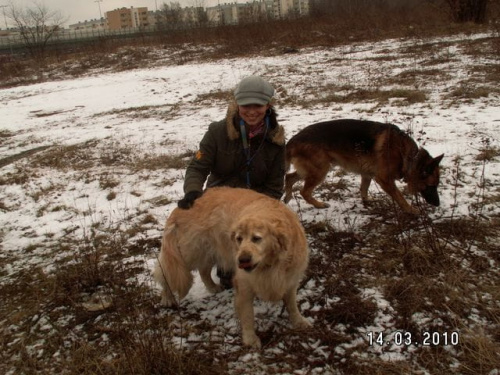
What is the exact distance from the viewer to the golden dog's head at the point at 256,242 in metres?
2.20

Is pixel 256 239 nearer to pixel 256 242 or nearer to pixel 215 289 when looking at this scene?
pixel 256 242

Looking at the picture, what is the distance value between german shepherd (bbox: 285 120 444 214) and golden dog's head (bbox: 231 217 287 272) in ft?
8.22

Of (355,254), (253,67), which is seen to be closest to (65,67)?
(253,67)

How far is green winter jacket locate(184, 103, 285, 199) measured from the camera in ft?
11.6

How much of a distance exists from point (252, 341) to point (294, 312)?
0.38 metres

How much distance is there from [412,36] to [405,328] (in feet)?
60.0

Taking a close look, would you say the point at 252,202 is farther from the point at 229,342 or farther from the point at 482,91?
the point at 482,91

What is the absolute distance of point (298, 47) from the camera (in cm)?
1972

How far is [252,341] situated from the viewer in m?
2.62

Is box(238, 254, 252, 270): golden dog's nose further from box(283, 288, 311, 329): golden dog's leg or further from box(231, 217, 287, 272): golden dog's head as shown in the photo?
box(283, 288, 311, 329): golden dog's leg

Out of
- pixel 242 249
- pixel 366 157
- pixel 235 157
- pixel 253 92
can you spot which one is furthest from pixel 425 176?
pixel 242 249

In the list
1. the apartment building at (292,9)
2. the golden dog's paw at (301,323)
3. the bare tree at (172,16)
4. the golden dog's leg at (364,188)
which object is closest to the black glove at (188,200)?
the golden dog's paw at (301,323)

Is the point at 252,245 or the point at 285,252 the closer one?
the point at 252,245

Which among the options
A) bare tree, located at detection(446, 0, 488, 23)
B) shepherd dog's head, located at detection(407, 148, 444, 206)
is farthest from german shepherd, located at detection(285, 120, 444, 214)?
bare tree, located at detection(446, 0, 488, 23)
